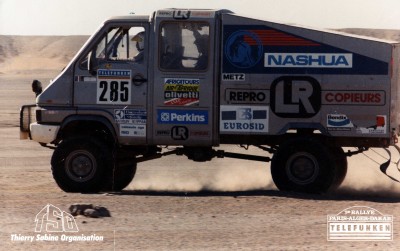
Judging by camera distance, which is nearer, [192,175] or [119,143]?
[119,143]

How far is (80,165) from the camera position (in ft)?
52.1

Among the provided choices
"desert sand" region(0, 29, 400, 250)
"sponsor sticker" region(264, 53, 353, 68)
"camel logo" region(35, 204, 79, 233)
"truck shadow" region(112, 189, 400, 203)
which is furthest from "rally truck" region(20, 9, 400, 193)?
"camel logo" region(35, 204, 79, 233)

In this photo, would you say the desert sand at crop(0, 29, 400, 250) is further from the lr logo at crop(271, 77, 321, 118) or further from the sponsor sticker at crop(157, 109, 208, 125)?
the lr logo at crop(271, 77, 321, 118)

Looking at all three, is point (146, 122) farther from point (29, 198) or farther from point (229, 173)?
point (229, 173)

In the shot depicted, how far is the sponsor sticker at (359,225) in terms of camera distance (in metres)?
12.2

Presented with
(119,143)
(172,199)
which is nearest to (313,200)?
(172,199)

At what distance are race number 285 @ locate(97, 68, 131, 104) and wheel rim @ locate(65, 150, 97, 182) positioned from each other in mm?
849

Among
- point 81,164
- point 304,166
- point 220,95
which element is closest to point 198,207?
point 220,95

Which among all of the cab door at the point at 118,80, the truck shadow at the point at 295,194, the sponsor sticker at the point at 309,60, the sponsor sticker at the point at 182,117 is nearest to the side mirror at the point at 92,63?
the cab door at the point at 118,80

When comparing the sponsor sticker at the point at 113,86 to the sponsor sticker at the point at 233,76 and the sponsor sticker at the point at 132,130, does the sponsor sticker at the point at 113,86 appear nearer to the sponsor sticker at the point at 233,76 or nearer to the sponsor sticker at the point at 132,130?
the sponsor sticker at the point at 132,130

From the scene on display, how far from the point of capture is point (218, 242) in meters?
11.7

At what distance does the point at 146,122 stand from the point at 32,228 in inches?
143

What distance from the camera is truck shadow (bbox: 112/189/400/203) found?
1508 centimetres

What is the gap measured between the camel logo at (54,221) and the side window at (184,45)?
3129mm
